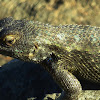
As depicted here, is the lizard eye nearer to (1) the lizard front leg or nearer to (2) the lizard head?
(2) the lizard head

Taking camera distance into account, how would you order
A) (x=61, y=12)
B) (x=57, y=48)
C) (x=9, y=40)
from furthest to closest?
(x=61, y=12)
(x=57, y=48)
(x=9, y=40)

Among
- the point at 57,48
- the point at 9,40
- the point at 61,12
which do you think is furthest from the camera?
the point at 61,12

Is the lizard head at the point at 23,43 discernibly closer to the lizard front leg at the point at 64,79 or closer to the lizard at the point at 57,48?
the lizard at the point at 57,48

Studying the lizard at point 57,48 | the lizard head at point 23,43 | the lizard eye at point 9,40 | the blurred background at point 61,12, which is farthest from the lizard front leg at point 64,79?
the blurred background at point 61,12

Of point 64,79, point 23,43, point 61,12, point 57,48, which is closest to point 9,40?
point 23,43

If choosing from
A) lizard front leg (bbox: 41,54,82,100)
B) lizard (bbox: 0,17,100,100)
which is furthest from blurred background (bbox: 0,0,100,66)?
lizard front leg (bbox: 41,54,82,100)

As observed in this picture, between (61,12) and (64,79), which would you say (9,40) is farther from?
(61,12)

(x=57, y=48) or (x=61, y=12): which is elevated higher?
(x=61, y=12)
